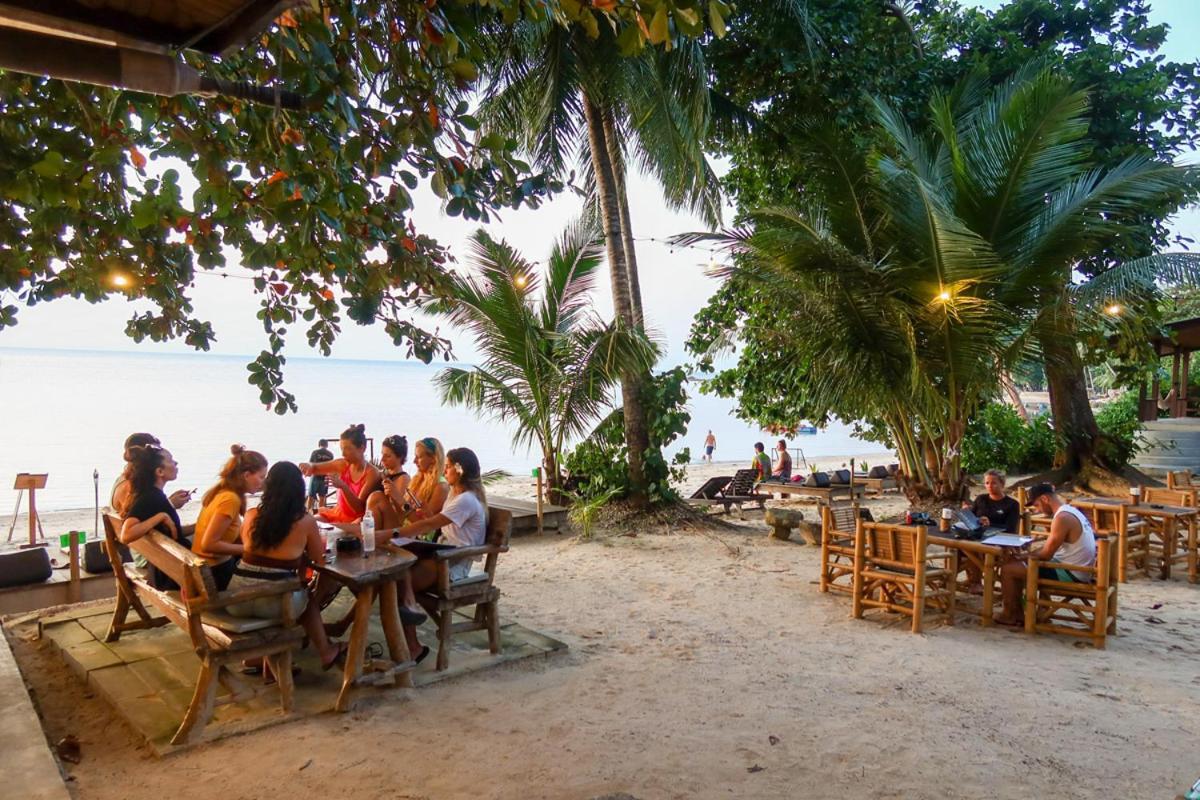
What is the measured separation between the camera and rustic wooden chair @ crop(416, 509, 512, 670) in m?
4.79

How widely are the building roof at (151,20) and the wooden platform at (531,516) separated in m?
8.78

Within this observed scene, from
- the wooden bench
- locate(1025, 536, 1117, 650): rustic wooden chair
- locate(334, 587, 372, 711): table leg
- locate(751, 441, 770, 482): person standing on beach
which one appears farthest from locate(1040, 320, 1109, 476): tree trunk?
the wooden bench

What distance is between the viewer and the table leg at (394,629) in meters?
4.39

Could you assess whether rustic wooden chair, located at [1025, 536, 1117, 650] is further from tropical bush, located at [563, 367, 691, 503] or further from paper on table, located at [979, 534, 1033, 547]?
tropical bush, located at [563, 367, 691, 503]

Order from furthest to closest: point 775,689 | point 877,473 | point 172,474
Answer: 1. point 877,473
2. point 172,474
3. point 775,689

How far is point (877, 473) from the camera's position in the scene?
622 inches

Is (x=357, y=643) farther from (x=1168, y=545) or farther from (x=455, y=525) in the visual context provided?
(x=1168, y=545)

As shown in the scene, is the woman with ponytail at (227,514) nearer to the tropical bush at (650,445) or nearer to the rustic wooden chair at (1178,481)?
the tropical bush at (650,445)

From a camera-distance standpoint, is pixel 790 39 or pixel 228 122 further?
pixel 790 39

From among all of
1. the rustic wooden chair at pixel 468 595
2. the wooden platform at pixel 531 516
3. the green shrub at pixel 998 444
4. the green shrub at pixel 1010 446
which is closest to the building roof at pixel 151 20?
the rustic wooden chair at pixel 468 595

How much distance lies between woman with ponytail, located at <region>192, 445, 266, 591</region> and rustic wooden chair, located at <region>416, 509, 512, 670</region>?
3.75ft

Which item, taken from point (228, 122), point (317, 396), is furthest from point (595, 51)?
point (317, 396)

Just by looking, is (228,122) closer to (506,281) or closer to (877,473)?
(506,281)

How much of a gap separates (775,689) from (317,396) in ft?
221
